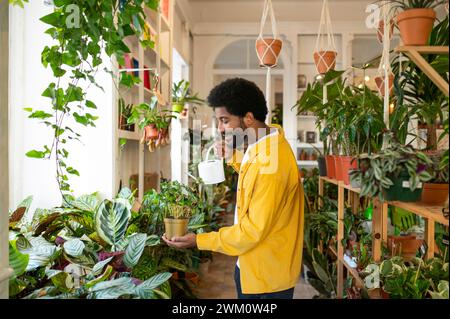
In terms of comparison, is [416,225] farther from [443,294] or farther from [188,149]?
[188,149]

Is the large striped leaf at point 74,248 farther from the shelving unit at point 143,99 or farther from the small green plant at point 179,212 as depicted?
the shelving unit at point 143,99

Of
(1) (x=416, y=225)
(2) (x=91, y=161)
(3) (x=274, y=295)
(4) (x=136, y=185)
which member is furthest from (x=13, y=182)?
(1) (x=416, y=225)

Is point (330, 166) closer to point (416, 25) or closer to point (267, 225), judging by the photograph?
point (267, 225)

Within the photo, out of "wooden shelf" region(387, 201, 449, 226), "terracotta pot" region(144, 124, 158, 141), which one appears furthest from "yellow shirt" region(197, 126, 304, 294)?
"terracotta pot" region(144, 124, 158, 141)

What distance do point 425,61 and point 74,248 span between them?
144 centimetres

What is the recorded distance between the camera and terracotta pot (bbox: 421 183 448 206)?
1.34 m

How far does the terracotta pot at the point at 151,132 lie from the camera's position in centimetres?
300

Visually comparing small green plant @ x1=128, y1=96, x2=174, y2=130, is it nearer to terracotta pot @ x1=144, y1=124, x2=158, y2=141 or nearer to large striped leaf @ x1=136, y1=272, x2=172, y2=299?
terracotta pot @ x1=144, y1=124, x2=158, y2=141

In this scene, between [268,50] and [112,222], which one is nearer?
[112,222]

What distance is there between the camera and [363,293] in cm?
191

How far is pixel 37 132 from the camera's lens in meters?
2.65

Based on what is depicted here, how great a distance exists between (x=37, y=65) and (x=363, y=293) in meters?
2.23

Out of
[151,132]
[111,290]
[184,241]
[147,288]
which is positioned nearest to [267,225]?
[184,241]

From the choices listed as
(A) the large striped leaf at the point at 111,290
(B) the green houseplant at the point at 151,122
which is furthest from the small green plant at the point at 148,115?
(A) the large striped leaf at the point at 111,290
